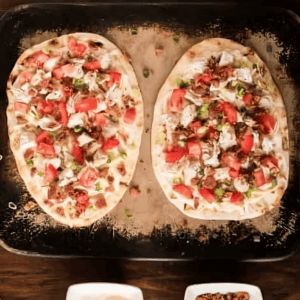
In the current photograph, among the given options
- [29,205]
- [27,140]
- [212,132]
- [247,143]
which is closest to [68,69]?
[27,140]

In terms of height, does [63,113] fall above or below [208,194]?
above

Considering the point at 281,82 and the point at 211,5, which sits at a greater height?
the point at 211,5

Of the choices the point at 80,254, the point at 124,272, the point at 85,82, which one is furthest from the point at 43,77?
the point at 124,272

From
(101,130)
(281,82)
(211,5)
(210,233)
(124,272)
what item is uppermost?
(211,5)

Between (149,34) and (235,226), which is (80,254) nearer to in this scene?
(235,226)

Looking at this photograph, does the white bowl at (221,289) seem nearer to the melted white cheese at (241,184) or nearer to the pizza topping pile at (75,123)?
the melted white cheese at (241,184)

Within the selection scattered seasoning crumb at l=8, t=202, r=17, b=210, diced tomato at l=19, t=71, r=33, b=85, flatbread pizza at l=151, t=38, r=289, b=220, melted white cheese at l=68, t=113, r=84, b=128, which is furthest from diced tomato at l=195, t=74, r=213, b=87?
scattered seasoning crumb at l=8, t=202, r=17, b=210

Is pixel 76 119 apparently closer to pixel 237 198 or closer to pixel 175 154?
pixel 175 154
